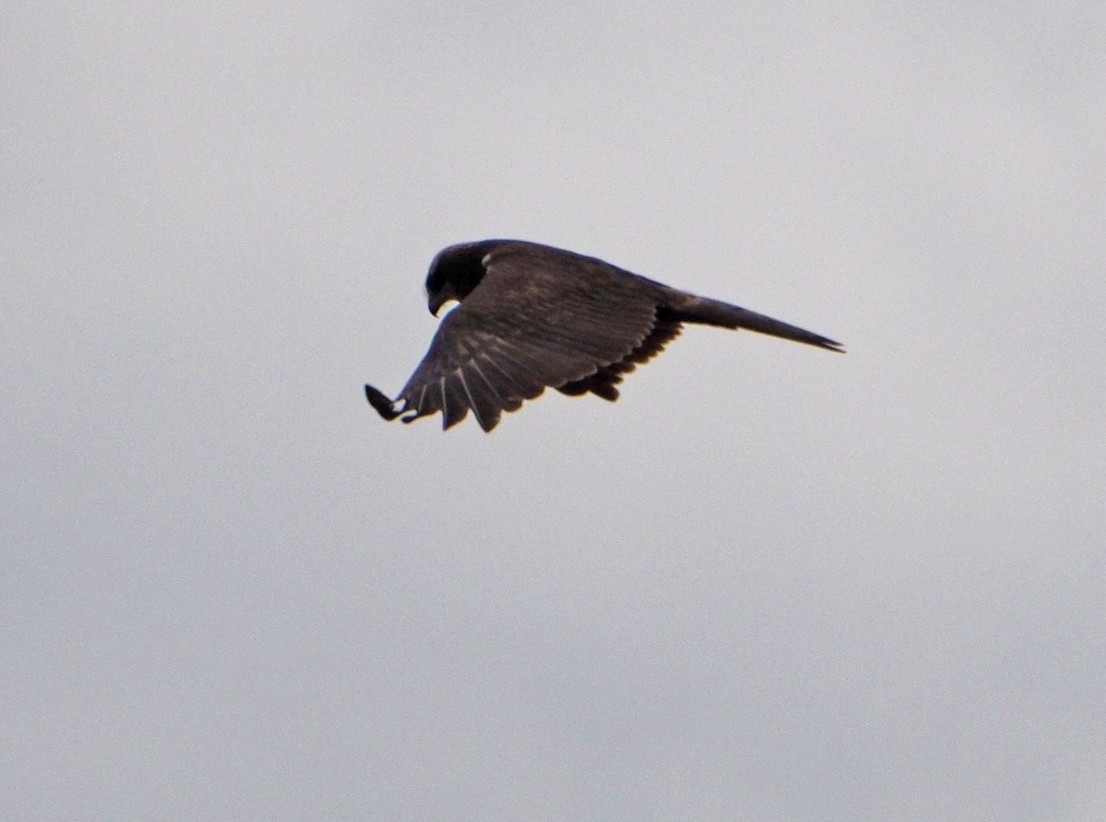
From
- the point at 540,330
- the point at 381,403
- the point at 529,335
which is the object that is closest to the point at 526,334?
the point at 529,335

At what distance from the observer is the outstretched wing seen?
1197 cm

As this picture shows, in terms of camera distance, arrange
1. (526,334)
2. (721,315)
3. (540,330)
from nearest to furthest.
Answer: (526,334)
(540,330)
(721,315)

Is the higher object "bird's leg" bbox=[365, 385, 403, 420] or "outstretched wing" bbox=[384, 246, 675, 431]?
"outstretched wing" bbox=[384, 246, 675, 431]

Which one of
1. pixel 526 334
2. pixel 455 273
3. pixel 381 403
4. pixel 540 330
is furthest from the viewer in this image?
pixel 455 273

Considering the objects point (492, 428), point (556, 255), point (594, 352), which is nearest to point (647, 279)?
point (556, 255)

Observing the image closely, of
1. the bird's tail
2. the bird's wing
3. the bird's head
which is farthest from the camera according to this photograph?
the bird's head

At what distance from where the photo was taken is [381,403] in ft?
37.8

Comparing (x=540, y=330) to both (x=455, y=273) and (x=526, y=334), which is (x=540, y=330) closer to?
(x=526, y=334)

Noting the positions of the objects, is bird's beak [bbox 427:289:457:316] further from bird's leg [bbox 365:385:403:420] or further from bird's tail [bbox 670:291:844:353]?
bird's leg [bbox 365:385:403:420]

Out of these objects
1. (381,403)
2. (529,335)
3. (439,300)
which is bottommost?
(381,403)

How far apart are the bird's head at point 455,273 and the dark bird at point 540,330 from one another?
1cm

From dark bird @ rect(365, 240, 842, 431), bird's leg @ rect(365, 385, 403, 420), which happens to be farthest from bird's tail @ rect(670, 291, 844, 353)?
bird's leg @ rect(365, 385, 403, 420)

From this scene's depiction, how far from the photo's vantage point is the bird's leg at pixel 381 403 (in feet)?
37.4

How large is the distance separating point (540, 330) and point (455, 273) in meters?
2.68
